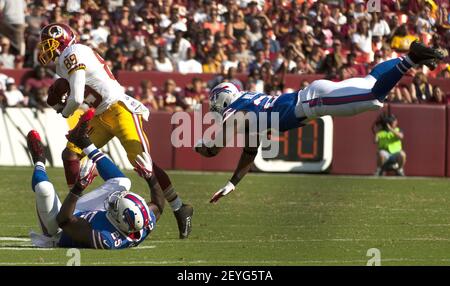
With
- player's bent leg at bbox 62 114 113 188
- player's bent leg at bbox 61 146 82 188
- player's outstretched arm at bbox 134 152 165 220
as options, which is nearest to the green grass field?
player's outstretched arm at bbox 134 152 165 220

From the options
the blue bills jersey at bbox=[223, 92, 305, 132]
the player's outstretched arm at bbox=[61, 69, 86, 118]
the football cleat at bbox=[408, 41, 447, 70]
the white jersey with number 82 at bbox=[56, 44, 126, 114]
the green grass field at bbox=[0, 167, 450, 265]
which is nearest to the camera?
the green grass field at bbox=[0, 167, 450, 265]

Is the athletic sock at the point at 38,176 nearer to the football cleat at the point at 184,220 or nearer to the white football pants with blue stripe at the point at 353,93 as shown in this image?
the football cleat at the point at 184,220

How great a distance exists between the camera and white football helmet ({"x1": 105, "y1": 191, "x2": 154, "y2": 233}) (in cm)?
999

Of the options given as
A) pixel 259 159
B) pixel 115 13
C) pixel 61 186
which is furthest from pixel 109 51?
pixel 61 186

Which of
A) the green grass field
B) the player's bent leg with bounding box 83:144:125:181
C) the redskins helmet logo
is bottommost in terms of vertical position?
the green grass field

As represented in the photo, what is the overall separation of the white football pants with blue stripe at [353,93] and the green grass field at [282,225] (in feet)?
4.00

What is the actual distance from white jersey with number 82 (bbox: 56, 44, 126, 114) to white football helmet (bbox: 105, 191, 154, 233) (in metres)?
2.02

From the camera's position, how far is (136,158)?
38.3ft

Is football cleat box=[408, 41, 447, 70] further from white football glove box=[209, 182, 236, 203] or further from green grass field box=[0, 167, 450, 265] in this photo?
white football glove box=[209, 182, 236, 203]

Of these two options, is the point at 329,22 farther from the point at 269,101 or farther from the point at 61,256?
the point at 61,256

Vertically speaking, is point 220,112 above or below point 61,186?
above

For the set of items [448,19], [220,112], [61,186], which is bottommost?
[61,186]

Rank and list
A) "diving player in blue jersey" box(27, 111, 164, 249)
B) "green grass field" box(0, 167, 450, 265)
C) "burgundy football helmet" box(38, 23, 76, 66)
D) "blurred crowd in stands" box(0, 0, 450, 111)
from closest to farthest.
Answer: "diving player in blue jersey" box(27, 111, 164, 249)
"green grass field" box(0, 167, 450, 265)
"burgundy football helmet" box(38, 23, 76, 66)
"blurred crowd in stands" box(0, 0, 450, 111)
